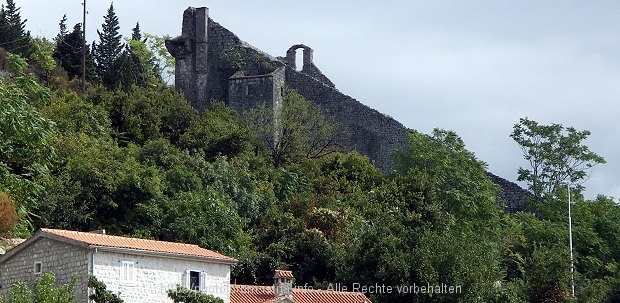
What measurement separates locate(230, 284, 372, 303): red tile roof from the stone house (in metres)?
1.58

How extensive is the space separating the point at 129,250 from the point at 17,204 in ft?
30.7

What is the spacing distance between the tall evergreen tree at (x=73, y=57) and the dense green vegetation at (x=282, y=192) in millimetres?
73

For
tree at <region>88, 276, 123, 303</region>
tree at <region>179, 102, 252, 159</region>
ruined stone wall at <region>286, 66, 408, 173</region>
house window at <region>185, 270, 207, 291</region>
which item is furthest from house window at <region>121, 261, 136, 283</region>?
ruined stone wall at <region>286, 66, 408, 173</region>

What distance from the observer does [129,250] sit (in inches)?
1406

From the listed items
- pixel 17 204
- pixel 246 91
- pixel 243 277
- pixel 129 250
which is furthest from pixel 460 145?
pixel 129 250

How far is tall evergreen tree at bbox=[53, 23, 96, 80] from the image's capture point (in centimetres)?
7000

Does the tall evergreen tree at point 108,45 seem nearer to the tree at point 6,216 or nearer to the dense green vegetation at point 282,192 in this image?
the dense green vegetation at point 282,192

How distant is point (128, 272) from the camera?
35906 millimetres

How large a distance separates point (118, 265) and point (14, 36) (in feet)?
118

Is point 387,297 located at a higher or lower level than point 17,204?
lower

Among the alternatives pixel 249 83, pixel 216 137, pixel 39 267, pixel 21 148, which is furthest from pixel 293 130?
pixel 39 267

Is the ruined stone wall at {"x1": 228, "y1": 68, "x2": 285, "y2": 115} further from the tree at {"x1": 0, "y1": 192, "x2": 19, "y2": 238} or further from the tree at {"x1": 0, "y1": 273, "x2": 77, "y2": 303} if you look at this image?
the tree at {"x1": 0, "y1": 273, "x2": 77, "y2": 303}

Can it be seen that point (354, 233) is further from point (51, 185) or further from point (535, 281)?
point (51, 185)

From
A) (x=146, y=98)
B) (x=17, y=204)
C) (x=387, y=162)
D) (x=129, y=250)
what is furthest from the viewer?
(x=387, y=162)
